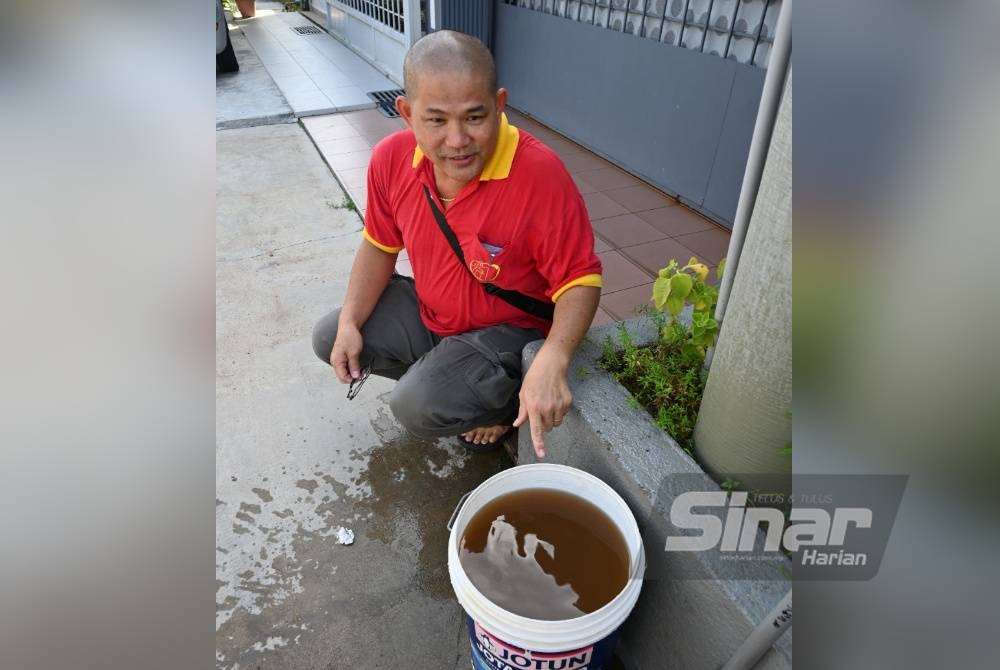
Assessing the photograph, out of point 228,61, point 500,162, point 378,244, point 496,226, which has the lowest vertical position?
point 228,61

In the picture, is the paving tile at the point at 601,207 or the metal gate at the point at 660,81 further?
the paving tile at the point at 601,207

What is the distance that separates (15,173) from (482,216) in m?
1.52

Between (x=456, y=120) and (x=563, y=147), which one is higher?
(x=456, y=120)

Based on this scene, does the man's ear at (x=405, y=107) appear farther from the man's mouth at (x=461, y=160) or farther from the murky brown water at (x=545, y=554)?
the murky brown water at (x=545, y=554)

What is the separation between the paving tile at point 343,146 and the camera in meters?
5.31

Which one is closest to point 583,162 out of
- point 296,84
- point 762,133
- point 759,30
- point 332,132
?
point 759,30

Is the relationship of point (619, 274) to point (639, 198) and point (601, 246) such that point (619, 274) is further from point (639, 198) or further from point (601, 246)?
point (639, 198)

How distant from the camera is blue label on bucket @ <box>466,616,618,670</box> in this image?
4.24 feet

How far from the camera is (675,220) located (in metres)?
3.98

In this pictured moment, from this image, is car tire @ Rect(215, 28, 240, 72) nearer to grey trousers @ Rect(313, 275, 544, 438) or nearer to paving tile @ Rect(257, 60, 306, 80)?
paving tile @ Rect(257, 60, 306, 80)

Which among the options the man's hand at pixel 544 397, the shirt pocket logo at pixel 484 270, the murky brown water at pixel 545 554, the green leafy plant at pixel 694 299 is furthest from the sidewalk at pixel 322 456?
the green leafy plant at pixel 694 299

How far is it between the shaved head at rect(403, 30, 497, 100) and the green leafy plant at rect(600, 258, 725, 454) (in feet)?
2.54

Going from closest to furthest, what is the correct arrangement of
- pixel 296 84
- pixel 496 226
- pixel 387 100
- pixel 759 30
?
pixel 496 226
pixel 759 30
pixel 387 100
pixel 296 84

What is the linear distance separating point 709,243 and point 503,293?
84.6 inches
